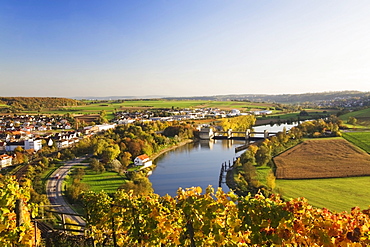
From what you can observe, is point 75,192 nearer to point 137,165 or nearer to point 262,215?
point 137,165

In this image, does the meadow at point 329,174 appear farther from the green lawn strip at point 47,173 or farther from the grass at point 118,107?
the grass at point 118,107

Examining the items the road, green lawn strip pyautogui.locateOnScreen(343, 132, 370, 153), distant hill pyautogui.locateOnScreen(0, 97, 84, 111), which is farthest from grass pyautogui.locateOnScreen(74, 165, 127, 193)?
distant hill pyautogui.locateOnScreen(0, 97, 84, 111)

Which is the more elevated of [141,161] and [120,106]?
[120,106]

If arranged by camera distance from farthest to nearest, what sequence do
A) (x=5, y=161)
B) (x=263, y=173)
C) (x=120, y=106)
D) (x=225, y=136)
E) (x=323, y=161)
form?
(x=120, y=106), (x=225, y=136), (x=5, y=161), (x=323, y=161), (x=263, y=173)

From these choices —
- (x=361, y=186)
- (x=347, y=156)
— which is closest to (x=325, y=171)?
(x=361, y=186)

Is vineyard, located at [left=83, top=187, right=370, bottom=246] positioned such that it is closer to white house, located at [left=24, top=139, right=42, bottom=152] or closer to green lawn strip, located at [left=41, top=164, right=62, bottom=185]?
green lawn strip, located at [left=41, top=164, right=62, bottom=185]

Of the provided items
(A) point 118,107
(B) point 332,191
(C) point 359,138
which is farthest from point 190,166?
(A) point 118,107

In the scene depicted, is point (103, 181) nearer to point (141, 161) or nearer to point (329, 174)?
point (141, 161)
